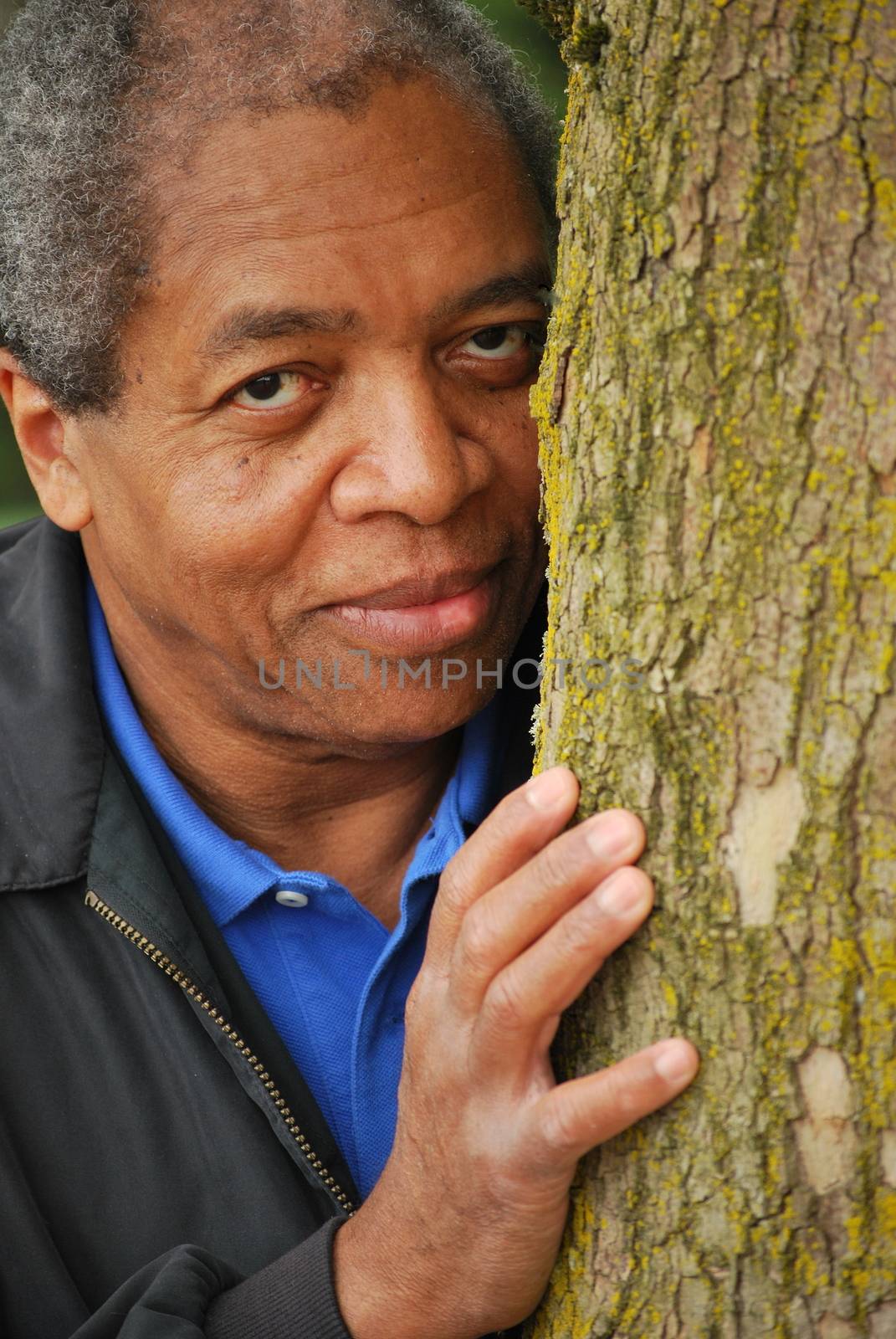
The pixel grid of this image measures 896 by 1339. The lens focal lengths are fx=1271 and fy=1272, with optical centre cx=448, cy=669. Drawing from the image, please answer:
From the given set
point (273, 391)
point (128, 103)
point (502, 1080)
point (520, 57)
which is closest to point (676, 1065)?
point (502, 1080)

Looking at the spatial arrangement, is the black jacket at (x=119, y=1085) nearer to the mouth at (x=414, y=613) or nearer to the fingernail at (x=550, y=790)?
the mouth at (x=414, y=613)

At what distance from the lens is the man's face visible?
170 centimetres

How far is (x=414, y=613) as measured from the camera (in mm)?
1856

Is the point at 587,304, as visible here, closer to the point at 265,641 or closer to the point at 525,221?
the point at 525,221

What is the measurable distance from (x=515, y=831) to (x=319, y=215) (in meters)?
0.91

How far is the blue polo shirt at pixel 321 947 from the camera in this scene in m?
2.00

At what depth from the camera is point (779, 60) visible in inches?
41.8

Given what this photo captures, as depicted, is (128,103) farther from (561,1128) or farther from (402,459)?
(561,1128)

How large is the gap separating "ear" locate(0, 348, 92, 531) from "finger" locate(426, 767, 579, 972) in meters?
1.07

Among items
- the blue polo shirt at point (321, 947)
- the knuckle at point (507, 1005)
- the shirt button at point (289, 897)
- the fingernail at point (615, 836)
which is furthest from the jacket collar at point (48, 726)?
the fingernail at point (615, 836)

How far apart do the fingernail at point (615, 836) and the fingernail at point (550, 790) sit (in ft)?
0.20

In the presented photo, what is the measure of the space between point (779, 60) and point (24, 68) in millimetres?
1397

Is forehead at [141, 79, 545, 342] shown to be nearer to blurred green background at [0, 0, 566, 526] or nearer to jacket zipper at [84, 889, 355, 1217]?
jacket zipper at [84, 889, 355, 1217]

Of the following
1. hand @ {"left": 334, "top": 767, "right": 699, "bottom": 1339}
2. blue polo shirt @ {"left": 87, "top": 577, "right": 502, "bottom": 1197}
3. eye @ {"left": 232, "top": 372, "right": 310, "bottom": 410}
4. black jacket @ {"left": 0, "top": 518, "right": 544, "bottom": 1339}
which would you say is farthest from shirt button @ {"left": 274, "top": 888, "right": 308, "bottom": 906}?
eye @ {"left": 232, "top": 372, "right": 310, "bottom": 410}
